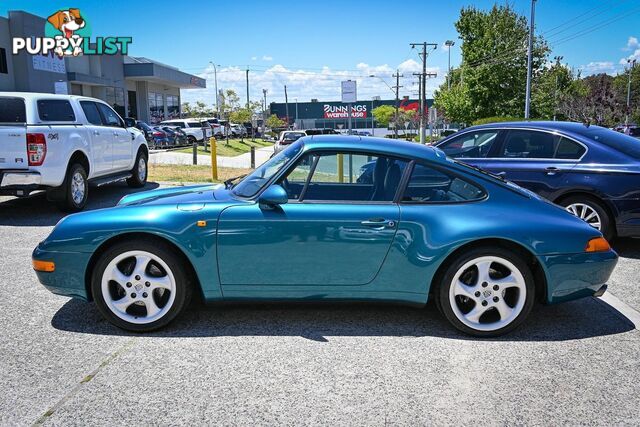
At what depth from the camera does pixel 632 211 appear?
6016 mm

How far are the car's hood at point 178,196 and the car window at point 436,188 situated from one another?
1.45 m

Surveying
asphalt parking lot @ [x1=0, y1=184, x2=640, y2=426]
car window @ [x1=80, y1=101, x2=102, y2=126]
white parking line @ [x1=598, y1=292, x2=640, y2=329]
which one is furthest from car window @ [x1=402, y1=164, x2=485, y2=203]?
car window @ [x1=80, y1=101, x2=102, y2=126]

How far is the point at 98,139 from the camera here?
9.61 metres

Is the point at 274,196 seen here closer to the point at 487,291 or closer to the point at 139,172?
the point at 487,291

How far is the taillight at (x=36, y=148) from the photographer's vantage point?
7.89 meters

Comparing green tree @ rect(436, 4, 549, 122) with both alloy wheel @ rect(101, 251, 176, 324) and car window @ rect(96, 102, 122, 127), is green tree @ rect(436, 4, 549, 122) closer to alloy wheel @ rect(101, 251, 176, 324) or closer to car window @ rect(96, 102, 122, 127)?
car window @ rect(96, 102, 122, 127)

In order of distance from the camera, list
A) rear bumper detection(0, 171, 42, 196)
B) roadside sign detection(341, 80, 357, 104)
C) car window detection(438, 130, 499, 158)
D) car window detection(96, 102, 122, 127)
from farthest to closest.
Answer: roadside sign detection(341, 80, 357, 104)
car window detection(96, 102, 122, 127)
rear bumper detection(0, 171, 42, 196)
car window detection(438, 130, 499, 158)

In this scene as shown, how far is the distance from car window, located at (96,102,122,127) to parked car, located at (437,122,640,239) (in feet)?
22.2

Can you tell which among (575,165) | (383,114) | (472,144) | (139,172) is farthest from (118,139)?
(383,114)

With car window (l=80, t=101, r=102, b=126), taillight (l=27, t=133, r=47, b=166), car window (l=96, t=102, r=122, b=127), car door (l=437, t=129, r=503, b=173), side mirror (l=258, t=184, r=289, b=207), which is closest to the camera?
side mirror (l=258, t=184, r=289, b=207)

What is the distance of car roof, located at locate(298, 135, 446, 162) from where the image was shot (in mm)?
4023

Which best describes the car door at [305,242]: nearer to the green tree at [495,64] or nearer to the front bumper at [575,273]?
the front bumper at [575,273]

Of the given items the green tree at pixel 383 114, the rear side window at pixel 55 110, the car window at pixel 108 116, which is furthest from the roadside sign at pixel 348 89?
the green tree at pixel 383 114

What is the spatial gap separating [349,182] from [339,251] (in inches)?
26.7
